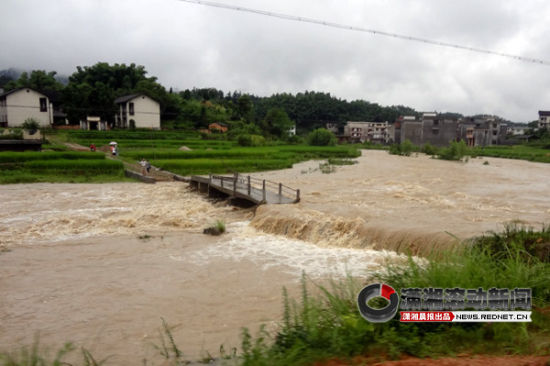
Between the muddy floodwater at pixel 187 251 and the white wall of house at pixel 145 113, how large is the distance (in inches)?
1296

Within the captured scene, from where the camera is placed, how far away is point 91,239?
13.3 metres

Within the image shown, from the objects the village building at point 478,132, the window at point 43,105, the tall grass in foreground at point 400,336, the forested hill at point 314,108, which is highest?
the forested hill at point 314,108

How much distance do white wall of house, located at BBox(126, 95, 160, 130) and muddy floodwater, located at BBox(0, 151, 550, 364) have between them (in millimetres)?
32912

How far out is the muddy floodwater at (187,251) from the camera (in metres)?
7.09

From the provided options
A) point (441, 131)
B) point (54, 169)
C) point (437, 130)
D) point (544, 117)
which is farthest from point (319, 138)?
point (544, 117)

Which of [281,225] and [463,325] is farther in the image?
[281,225]

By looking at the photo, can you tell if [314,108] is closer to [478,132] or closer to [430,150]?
[478,132]

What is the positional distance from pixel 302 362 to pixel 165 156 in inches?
1176

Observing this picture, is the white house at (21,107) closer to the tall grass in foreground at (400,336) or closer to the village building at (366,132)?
the tall grass in foreground at (400,336)

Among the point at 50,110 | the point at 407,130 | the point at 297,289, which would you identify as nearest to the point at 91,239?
the point at 297,289

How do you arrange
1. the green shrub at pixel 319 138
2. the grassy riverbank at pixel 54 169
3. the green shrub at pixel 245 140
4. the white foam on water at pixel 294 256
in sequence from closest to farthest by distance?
the white foam on water at pixel 294 256
the grassy riverbank at pixel 54 169
the green shrub at pixel 245 140
the green shrub at pixel 319 138

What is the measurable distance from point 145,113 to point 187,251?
4563 cm

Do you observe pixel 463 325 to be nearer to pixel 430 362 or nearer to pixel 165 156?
pixel 430 362

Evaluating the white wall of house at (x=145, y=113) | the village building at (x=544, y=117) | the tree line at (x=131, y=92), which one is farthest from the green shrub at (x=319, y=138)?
the village building at (x=544, y=117)
